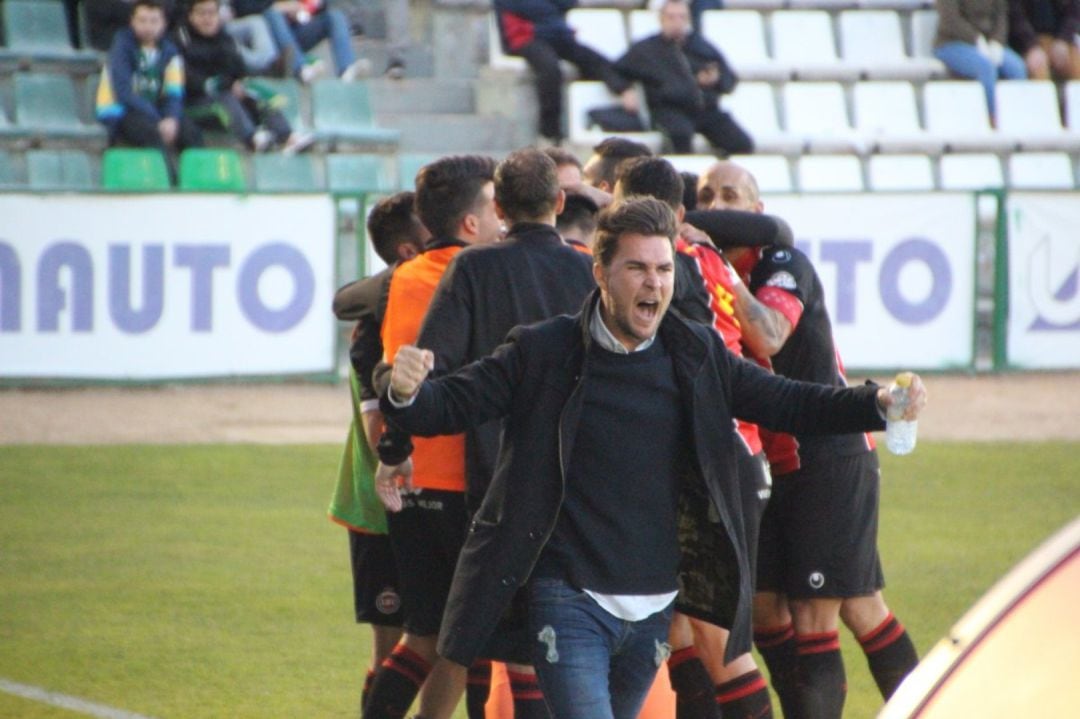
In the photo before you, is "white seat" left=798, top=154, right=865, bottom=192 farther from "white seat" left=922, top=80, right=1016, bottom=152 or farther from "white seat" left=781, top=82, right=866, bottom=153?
"white seat" left=922, top=80, right=1016, bottom=152

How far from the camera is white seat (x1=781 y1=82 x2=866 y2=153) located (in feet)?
56.6

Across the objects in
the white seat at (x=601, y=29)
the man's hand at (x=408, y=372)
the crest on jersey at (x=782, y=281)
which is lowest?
the crest on jersey at (x=782, y=281)

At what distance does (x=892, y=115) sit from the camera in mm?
17500

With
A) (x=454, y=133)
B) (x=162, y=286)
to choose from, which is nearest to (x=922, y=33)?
(x=454, y=133)

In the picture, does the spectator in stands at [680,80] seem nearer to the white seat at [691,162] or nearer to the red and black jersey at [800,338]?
the white seat at [691,162]

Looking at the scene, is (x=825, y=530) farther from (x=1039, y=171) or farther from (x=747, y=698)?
(x=1039, y=171)

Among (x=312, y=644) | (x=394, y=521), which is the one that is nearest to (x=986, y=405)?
(x=312, y=644)

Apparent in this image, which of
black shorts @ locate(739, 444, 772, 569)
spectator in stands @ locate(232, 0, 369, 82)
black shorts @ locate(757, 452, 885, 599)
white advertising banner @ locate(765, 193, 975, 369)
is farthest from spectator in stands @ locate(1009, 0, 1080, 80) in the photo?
black shorts @ locate(739, 444, 772, 569)

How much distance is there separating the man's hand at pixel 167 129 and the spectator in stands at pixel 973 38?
25.6ft

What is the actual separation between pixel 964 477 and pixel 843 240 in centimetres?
355

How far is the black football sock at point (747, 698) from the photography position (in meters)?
5.03

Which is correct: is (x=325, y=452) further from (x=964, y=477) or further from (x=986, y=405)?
(x=986, y=405)

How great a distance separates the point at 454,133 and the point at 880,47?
4.60 m

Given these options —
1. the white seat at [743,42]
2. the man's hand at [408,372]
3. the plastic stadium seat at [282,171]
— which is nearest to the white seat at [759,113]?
the white seat at [743,42]
